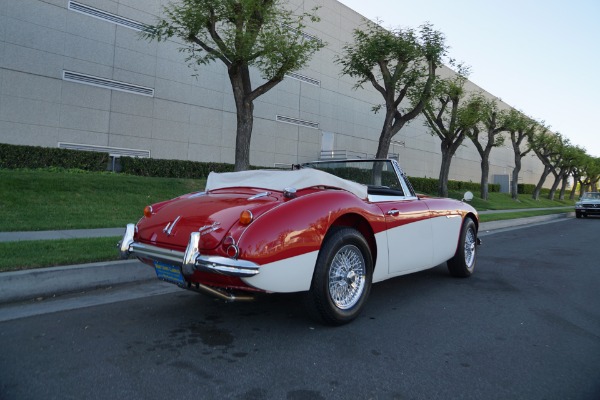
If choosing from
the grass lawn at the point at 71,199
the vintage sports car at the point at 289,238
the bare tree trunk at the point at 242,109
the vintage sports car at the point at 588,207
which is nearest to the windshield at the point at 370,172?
the vintage sports car at the point at 289,238

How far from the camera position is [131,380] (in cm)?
244

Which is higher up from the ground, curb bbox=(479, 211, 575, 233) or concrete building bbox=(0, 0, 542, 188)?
concrete building bbox=(0, 0, 542, 188)

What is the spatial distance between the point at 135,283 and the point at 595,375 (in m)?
4.42

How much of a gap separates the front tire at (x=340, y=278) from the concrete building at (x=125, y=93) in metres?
14.8

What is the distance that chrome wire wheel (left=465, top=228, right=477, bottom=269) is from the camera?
5.57 m

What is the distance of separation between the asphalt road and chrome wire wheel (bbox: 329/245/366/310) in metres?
0.24

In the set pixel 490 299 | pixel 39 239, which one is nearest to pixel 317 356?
pixel 490 299

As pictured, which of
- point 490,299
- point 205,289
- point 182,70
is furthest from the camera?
point 182,70

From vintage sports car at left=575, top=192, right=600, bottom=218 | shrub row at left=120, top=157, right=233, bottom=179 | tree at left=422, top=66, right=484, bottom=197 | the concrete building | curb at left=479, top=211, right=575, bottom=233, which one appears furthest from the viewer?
vintage sports car at left=575, top=192, right=600, bottom=218

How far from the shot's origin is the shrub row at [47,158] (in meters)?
11.9

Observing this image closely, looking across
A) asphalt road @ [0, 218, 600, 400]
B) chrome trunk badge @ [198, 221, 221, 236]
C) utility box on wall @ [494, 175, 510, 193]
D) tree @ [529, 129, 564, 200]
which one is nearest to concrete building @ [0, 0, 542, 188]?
asphalt road @ [0, 218, 600, 400]

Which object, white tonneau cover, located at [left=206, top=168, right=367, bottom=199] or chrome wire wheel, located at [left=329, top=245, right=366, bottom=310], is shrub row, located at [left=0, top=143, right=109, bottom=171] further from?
chrome wire wheel, located at [left=329, top=245, right=366, bottom=310]

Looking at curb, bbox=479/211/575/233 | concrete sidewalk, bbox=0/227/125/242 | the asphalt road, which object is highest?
curb, bbox=479/211/575/233

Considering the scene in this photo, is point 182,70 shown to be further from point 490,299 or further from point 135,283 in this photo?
point 490,299
